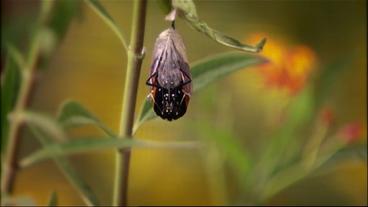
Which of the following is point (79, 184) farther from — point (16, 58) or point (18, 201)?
point (16, 58)

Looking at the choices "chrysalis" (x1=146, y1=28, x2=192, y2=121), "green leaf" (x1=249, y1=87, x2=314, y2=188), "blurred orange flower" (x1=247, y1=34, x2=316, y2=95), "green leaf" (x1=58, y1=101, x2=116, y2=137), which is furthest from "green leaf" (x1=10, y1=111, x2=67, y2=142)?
"blurred orange flower" (x1=247, y1=34, x2=316, y2=95)

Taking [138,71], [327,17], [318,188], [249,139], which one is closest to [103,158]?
[249,139]

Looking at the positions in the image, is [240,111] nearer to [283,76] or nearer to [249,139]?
[249,139]

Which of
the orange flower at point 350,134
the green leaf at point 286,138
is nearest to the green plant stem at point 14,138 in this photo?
the green leaf at point 286,138

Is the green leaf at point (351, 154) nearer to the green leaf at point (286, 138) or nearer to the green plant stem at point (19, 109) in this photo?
the green leaf at point (286, 138)

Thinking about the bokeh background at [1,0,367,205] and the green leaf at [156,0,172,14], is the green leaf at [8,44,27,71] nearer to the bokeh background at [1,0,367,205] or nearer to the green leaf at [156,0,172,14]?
the bokeh background at [1,0,367,205]

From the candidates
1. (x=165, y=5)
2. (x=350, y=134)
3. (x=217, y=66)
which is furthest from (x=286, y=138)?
(x=165, y=5)

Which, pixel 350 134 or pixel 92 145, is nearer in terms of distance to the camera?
pixel 92 145
